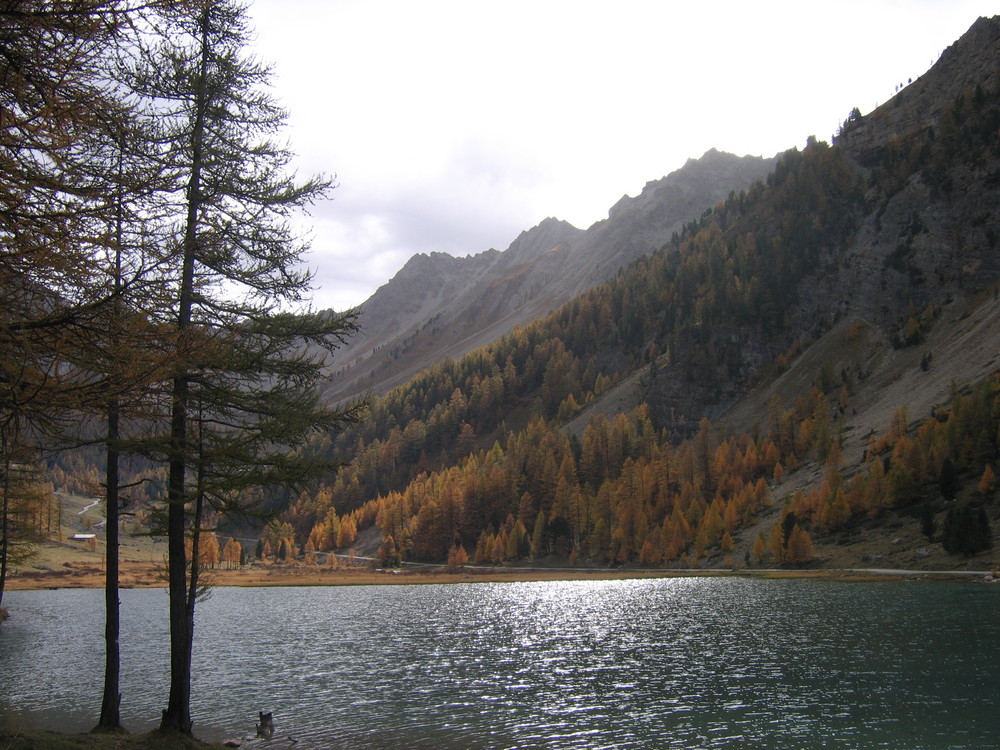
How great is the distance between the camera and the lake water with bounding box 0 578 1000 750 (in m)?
24.3

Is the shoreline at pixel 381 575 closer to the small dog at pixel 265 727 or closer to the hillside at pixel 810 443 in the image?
the hillside at pixel 810 443

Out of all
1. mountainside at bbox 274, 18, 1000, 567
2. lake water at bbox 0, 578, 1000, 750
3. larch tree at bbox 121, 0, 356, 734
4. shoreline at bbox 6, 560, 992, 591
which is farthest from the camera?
mountainside at bbox 274, 18, 1000, 567

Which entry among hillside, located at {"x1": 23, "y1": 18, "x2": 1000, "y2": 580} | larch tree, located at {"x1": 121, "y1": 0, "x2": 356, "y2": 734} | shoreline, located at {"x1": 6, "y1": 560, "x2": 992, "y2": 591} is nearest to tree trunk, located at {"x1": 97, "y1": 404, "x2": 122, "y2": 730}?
larch tree, located at {"x1": 121, "y1": 0, "x2": 356, "y2": 734}

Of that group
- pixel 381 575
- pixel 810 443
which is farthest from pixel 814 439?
pixel 381 575

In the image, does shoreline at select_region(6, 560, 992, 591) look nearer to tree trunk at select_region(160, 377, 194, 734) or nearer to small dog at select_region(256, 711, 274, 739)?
small dog at select_region(256, 711, 274, 739)

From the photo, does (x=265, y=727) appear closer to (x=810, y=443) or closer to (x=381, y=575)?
(x=381, y=575)

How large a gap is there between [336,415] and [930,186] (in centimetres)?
21913

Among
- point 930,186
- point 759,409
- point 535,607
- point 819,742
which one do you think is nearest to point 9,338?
point 819,742

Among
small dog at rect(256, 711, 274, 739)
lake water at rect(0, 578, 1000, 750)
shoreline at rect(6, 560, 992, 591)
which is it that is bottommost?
shoreline at rect(6, 560, 992, 591)

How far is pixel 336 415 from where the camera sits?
61.4ft

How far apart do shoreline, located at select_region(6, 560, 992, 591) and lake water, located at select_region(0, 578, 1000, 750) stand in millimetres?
25573

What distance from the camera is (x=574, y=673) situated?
115 ft

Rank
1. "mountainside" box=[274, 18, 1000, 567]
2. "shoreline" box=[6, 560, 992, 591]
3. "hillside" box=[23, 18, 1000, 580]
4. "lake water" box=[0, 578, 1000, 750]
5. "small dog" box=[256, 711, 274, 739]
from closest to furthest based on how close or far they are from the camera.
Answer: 1. "small dog" box=[256, 711, 274, 739]
2. "lake water" box=[0, 578, 1000, 750]
3. "shoreline" box=[6, 560, 992, 591]
4. "hillside" box=[23, 18, 1000, 580]
5. "mountainside" box=[274, 18, 1000, 567]

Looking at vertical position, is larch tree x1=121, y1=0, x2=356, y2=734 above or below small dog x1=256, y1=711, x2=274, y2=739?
above
